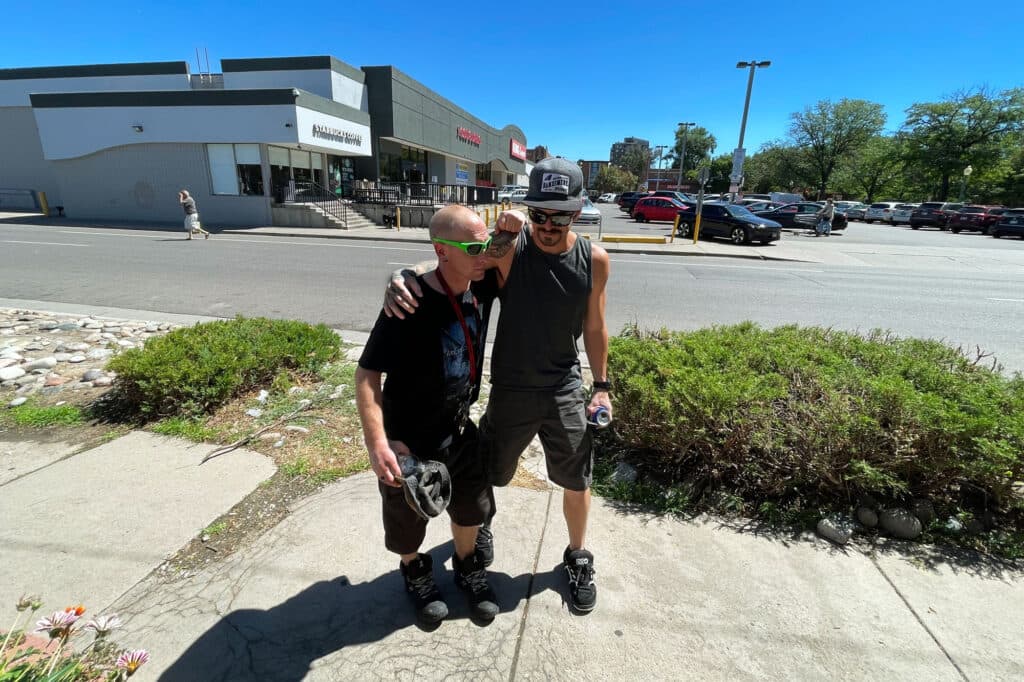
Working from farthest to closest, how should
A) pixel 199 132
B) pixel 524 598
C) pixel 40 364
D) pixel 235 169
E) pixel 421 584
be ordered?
pixel 235 169, pixel 199 132, pixel 40 364, pixel 524 598, pixel 421 584

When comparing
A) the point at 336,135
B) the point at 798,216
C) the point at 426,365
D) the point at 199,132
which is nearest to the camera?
the point at 426,365

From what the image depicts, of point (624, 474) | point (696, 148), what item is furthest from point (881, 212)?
point (696, 148)

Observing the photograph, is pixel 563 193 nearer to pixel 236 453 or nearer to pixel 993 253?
pixel 236 453

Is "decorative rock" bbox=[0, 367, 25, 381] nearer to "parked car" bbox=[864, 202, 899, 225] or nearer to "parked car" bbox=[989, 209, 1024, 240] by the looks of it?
"parked car" bbox=[989, 209, 1024, 240]

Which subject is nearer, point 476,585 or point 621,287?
point 476,585

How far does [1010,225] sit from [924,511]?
31.3 meters

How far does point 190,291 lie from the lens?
835 cm

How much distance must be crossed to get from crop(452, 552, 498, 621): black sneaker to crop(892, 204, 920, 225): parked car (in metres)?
41.8

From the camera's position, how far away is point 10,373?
14.7 feet

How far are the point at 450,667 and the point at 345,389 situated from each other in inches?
111

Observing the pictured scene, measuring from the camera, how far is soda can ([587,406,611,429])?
213 centimetres

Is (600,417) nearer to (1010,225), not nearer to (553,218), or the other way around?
(553,218)

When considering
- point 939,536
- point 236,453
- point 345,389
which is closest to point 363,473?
point 236,453

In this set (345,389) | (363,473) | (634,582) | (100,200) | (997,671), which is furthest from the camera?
(100,200)
